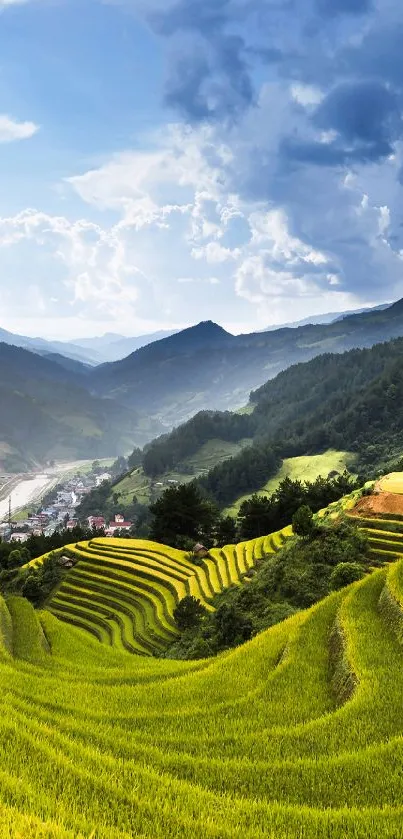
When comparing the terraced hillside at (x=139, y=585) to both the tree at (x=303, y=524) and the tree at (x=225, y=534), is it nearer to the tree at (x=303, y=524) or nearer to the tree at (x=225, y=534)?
the tree at (x=303, y=524)

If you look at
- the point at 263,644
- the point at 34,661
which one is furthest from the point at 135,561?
the point at 263,644

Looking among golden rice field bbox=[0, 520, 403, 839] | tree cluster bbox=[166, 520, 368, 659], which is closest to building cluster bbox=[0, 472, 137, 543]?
tree cluster bbox=[166, 520, 368, 659]

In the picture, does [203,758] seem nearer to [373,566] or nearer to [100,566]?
[373,566]

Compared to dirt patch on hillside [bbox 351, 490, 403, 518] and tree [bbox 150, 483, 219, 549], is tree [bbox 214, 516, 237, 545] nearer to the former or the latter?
tree [bbox 150, 483, 219, 549]

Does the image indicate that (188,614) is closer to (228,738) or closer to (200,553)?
(200,553)

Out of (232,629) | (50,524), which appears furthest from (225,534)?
(50,524)
